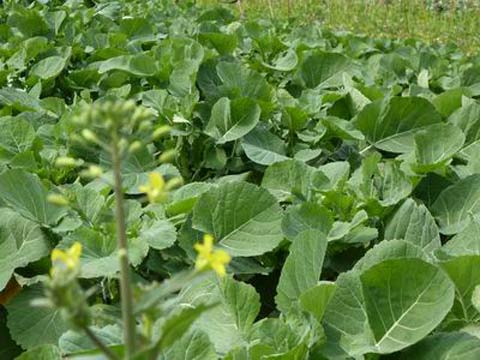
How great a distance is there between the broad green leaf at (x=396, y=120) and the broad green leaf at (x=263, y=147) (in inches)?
8.7

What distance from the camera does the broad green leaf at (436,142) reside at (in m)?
1.85

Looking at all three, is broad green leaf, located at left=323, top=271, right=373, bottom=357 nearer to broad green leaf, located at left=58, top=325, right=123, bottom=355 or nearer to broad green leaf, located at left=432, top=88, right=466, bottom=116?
broad green leaf, located at left=58, top=325, right=123, bottom=355

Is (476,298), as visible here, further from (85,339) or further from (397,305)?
(85,339)

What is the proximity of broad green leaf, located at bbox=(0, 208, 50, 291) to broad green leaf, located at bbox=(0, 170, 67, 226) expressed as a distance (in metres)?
0.02

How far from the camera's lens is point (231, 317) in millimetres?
1290

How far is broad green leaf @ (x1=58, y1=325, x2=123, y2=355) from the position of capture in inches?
44.9

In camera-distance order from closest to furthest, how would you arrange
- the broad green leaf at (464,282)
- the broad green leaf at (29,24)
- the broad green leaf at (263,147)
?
the broad green leaf at (464,282) < the broad green leaf at (263,147) < the broad green leaf at (29,24)

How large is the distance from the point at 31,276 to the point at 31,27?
236 cm

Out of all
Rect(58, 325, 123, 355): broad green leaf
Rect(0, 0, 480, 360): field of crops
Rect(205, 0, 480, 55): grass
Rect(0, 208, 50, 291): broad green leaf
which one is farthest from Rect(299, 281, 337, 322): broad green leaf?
Rect(205, 0, 480, 55): grass

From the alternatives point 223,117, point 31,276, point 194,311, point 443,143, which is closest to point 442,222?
point 443,143

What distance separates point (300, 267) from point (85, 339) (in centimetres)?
37

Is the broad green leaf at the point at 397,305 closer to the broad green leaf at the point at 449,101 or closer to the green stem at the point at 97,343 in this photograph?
the green stem at the point at 97,343

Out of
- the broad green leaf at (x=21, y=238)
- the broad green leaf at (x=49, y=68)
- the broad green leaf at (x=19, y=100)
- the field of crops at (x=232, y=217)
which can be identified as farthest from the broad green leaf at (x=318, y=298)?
the broad green leaf at (x=49, y=68)

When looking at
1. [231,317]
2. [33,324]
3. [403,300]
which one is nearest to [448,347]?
[403,300]
